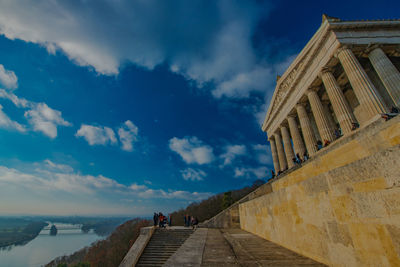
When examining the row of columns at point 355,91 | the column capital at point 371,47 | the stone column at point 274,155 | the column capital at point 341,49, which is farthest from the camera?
the stone column at point 274,155

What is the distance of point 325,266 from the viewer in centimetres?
316

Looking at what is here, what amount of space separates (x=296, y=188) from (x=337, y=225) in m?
1.42

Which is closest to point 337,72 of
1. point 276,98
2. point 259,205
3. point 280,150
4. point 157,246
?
point 276,98

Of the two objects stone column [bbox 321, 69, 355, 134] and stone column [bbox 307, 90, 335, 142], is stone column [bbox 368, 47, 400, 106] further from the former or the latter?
stone column [bbox 307, 90, 335, 142]

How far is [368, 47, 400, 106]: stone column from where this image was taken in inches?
427

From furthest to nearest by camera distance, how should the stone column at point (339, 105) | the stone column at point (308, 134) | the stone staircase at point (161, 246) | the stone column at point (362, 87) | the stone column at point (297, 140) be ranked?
the stone column at point (297, 140) → the stone column at point (308, 134) → the stone column at point (339, 105) → the stone column at point (362, 87) → the stone staircase at point (161, 246)

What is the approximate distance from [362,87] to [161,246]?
16841mm

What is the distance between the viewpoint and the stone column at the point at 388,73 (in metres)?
10.8

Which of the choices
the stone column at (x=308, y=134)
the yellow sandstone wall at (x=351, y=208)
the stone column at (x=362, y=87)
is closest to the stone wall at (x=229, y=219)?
the stone column at (x=308, y=134)

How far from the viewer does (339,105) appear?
504 inches

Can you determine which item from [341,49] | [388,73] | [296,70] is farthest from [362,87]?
[296,70]

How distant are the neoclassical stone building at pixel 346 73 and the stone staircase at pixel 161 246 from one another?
44.7 feet

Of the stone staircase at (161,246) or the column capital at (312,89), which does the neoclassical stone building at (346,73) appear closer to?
the column capital at (312,89)

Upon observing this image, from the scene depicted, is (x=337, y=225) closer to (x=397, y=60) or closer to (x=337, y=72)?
(x=337, y=72)
